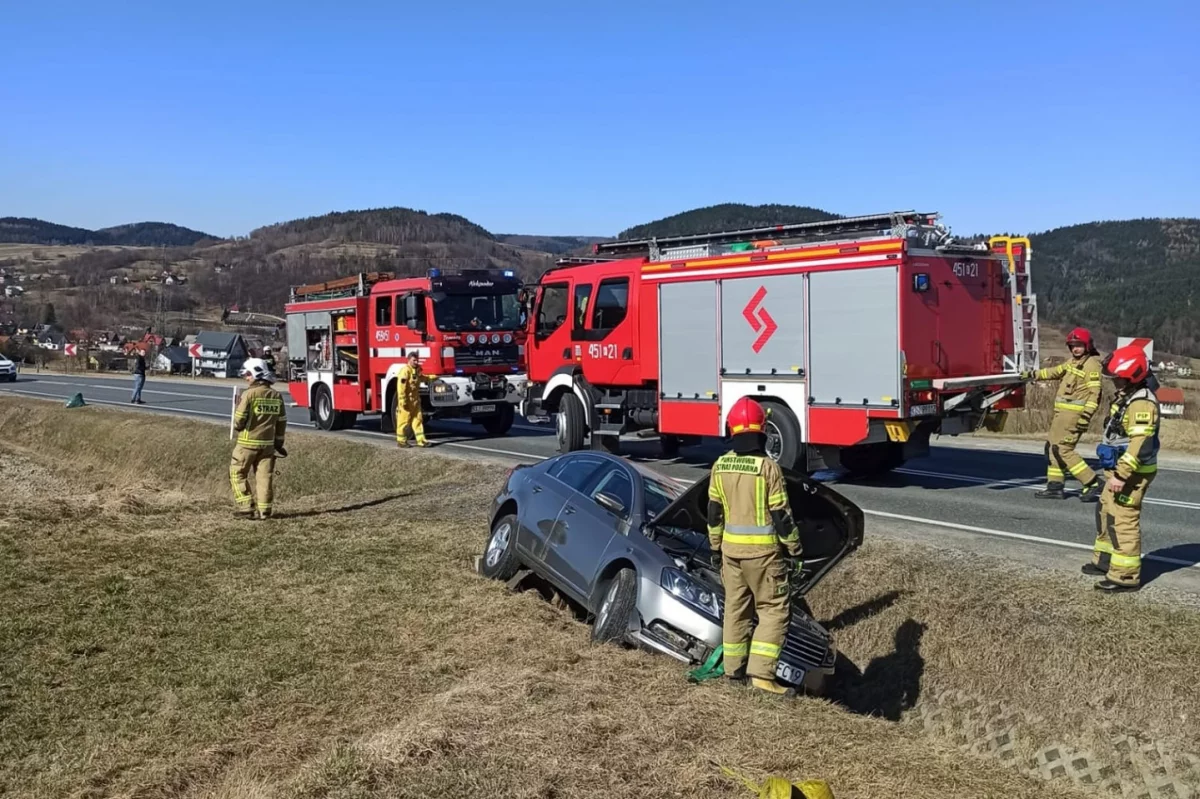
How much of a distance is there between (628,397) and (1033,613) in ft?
27.1

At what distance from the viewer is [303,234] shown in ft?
514

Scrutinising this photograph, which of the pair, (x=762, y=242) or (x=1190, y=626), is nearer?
(x=1190, y=626)

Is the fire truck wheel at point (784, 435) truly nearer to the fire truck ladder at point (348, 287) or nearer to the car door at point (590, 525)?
the car door at point (590, 525)

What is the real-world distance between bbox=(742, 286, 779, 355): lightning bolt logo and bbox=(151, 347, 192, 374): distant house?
170 ft

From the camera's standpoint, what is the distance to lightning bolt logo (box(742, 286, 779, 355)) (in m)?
13.2

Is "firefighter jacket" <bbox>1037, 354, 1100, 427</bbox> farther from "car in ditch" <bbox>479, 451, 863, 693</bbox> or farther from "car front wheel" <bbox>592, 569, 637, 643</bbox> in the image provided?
"car front wheel" <bbox>592, 569, 637, 643</bbox>

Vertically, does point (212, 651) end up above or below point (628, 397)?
below

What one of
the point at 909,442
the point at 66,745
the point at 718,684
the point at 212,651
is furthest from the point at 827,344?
the point at 66,745

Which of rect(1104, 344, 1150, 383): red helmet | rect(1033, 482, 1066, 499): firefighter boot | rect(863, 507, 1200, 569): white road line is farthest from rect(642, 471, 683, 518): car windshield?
rect(1033, 482, 1066, 499): firefighter boot

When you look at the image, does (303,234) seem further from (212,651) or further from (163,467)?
(212,651)

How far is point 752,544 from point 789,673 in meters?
1.00

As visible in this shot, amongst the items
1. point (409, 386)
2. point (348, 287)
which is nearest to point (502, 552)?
point (409, 386)

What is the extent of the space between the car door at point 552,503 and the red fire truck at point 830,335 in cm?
469

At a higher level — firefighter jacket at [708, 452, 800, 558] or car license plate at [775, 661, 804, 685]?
firefighter jacket at [708, 452, 800, 558]
